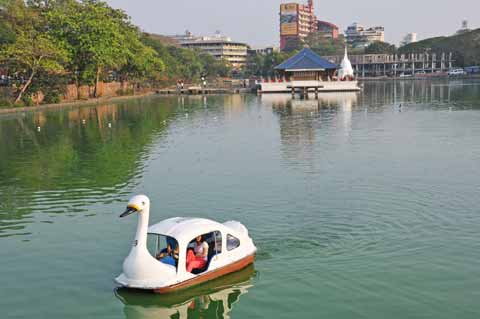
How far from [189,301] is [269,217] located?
6.97 m

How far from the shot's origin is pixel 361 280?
47.2ft

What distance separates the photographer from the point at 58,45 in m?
69.8

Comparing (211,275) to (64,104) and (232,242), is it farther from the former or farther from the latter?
(64,104)

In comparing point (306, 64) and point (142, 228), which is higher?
point (306, 64)

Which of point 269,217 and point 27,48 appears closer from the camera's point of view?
point 269,217

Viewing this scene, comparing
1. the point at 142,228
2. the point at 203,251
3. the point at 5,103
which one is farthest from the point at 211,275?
the point at 5,103

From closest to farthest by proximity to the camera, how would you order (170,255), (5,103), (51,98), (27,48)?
(170,255), (27,48), (5,103), (51,98)

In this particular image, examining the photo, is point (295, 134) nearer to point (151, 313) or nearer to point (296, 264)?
point (296, 264)

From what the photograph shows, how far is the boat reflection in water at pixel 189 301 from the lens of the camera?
13148 millimetres

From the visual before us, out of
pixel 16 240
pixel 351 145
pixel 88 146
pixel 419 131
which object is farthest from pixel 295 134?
pixel 16 240

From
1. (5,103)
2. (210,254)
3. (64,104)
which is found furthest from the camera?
(64,104)

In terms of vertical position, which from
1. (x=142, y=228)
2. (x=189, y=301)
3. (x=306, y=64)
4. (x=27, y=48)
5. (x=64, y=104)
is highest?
(x=27, y=48)

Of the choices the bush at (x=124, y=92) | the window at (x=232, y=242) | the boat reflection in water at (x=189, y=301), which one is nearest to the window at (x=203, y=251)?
the window at (x=232, y=242)

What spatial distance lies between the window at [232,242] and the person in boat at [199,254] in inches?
29.6
